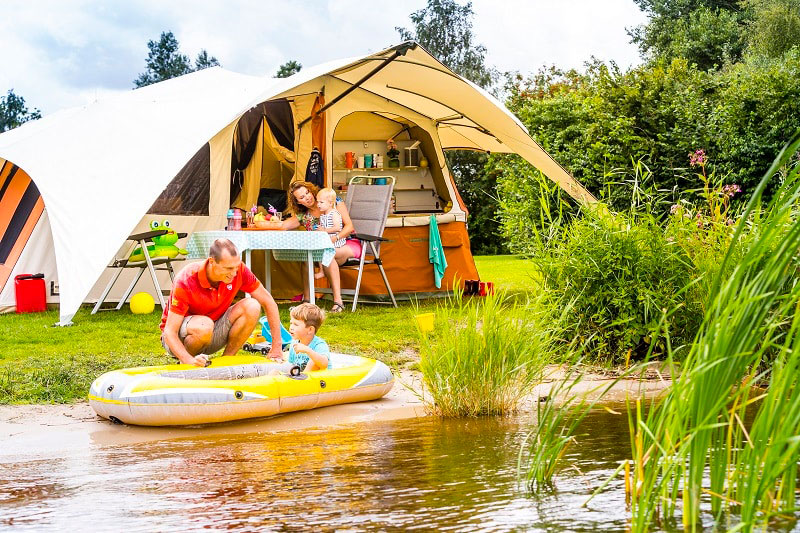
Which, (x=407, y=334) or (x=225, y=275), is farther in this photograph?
(x=407, y=334)

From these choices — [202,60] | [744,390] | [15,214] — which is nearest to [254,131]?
[15,214]

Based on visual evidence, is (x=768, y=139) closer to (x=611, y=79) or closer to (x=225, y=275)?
(x=611, y=79)

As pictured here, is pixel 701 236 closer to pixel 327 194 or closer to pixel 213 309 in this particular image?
pixel 213 309

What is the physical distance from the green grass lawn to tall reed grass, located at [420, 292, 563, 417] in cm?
73

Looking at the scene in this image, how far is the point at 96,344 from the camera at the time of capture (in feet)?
22.1

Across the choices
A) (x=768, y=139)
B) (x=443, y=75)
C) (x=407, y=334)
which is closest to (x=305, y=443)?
(x=407, y=334)

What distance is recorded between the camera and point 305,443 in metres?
4.34

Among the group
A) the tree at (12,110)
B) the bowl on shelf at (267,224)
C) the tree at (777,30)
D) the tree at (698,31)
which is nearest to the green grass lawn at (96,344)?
the bowl on shelf at (267,224)

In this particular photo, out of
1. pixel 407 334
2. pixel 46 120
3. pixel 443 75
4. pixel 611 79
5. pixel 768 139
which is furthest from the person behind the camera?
pixel 611 79

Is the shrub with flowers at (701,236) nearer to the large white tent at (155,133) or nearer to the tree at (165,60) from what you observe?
the large white tent at (155,133)

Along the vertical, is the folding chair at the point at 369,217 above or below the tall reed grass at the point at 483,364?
above

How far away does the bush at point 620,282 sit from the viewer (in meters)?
5.96

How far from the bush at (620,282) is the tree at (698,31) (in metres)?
18.4

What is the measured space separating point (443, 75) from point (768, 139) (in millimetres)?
4657
